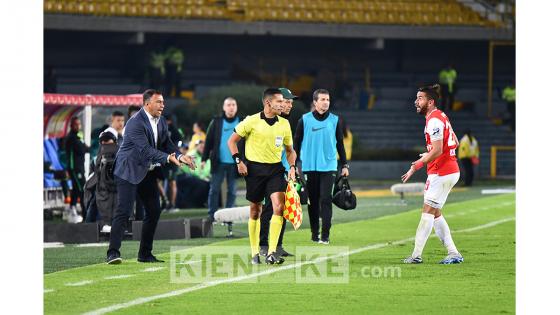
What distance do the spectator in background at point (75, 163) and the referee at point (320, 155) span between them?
6.63 m

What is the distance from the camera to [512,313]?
39.3 feet

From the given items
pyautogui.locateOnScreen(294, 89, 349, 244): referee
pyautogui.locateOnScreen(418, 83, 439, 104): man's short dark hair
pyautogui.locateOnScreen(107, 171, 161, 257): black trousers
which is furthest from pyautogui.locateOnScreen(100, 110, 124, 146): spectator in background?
pyautogui.locateOnScreen(418, 83, 439, 104): man's short dark hair

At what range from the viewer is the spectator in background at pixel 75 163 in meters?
25.1

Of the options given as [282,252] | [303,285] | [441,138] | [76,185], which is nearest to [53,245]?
[282,252]

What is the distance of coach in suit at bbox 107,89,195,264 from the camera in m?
16.1

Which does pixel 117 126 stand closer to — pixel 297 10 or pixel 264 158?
pixel 264 158

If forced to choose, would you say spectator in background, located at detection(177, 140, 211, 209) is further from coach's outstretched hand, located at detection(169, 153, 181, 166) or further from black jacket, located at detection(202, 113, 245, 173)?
coach's outstretched hand, located at detection(169, 153, 181, 166)

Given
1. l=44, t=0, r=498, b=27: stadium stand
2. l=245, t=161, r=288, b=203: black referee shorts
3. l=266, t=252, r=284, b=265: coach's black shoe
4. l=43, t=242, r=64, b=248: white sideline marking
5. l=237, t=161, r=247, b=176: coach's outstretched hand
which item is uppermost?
l=44, t=0, r=498, b=27: stadium stand

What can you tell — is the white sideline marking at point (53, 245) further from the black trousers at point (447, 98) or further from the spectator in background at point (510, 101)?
the spectator in background at point (510, 101)

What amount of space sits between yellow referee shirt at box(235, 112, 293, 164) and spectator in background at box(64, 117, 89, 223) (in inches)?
366

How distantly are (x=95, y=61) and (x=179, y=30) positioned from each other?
4.06m

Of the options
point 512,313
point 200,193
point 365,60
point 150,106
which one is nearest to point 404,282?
point 512,313

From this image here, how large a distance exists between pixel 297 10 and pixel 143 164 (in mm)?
36756

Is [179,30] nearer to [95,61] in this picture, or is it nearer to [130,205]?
[95,61]
